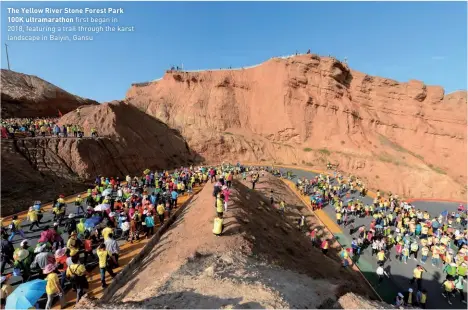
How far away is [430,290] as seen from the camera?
544 inches

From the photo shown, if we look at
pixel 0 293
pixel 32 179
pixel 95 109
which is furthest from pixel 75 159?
pixel 0 293

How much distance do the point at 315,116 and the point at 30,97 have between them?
41446mm

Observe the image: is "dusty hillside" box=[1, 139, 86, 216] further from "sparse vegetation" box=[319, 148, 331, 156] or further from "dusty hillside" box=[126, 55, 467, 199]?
"sparse vegetation" box=[319, 148, 331, 156]

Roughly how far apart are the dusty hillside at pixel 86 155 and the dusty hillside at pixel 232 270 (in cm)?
1265

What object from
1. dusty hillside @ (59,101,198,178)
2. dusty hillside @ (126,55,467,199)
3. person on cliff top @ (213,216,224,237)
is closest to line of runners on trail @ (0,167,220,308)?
person on cliff top @ (213,216,224,237)

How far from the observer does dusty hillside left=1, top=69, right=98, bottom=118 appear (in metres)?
36.1

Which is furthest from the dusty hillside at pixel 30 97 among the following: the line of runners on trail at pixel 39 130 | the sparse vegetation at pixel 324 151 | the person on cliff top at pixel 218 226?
the sparse vegetation at pixel 324 151

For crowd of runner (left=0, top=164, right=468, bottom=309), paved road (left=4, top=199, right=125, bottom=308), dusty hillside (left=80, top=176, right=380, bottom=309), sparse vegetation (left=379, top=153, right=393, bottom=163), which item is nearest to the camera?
dusty hillside (left=80, top=176, right=380, bottom=309)

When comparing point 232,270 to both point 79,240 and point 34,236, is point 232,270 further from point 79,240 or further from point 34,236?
point 34,236

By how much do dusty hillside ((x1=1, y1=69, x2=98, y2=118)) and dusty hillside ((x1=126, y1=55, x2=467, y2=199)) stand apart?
11561 mm

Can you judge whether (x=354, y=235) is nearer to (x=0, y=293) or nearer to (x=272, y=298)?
(x=272, y=298)

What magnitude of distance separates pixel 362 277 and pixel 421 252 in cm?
478

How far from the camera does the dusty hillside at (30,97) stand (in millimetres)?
36125

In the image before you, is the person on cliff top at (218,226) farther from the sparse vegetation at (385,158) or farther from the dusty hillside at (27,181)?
the sparse vegetation at (385,158)
